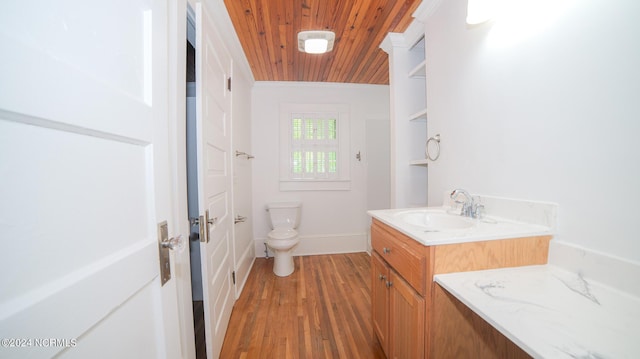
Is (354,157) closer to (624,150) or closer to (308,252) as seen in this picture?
(308,252)

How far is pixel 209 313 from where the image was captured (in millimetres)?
1142

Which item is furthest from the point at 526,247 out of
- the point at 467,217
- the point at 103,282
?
the point at 103,282

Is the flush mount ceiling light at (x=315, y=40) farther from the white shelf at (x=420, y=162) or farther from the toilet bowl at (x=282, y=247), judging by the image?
the toilet bowl at (x=282, y=247)

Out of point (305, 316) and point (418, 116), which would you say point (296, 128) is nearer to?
point (418, 116)

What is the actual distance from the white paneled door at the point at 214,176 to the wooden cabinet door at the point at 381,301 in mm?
936

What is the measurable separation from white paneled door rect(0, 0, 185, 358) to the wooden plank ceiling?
1.14m

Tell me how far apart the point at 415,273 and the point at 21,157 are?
109cm

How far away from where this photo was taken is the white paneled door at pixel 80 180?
0.31 meters

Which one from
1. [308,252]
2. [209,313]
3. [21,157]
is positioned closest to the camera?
[21,157]

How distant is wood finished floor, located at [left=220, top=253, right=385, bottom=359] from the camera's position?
1370mm

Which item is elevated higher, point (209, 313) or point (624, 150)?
point (624, 150)

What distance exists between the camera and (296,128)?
9.34 feet

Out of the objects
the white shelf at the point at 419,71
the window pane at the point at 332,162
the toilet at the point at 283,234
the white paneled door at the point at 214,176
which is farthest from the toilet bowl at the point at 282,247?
the white shelf at the point at 419,71

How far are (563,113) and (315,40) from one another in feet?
5.25
